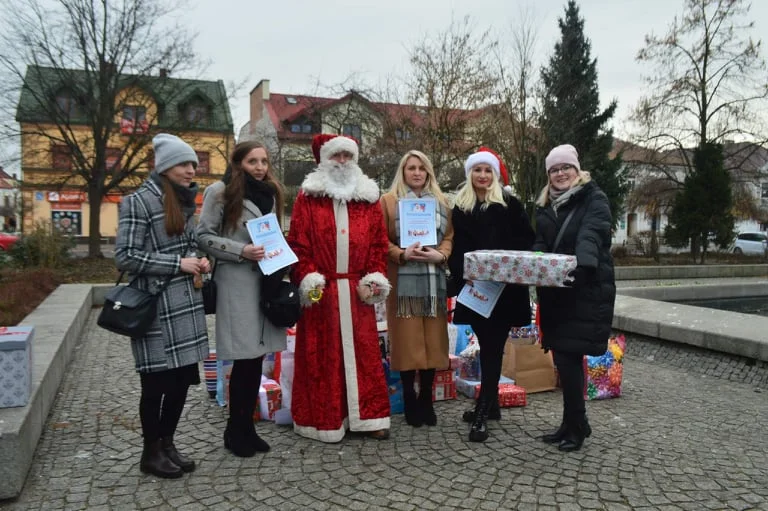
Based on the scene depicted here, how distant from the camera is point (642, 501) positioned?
125 inches

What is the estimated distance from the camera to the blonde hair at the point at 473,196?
4.20m

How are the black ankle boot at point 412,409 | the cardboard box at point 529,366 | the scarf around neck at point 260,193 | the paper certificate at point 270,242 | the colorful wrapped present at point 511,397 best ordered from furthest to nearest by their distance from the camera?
the cardboard box at point 529,366 < the colorful wrapped present at point 511,397 < the black ankle boot at point 412,409 < the scarf around neck at point 260,193 < the paper certificate at point 270,242

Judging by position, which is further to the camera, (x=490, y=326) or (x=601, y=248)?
(x=490, y=326)

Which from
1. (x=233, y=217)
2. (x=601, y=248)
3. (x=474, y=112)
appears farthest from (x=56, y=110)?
(x=601, y=248)

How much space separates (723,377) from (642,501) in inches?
132

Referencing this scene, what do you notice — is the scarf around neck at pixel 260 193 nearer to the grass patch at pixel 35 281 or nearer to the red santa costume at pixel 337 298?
the red santa costume at pixel 337 298

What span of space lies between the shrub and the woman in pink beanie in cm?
1322

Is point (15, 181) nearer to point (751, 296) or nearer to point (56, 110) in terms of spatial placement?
point (56, 110)

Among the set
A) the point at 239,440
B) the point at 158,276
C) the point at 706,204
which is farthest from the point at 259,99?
the point at 158,276

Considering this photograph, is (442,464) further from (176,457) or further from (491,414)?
(176,457)

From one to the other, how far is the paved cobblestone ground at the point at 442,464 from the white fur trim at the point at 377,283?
97cm

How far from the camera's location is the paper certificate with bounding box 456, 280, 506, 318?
13.3 feet

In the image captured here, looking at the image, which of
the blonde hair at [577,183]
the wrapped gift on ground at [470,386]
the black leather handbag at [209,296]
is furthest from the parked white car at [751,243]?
the black leather handbag at [209,296]

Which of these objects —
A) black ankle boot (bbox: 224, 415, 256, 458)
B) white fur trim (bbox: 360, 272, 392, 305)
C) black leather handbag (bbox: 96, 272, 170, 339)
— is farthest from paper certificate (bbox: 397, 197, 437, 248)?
black leather handbag (bbox: 96, 272, 170, 339)
